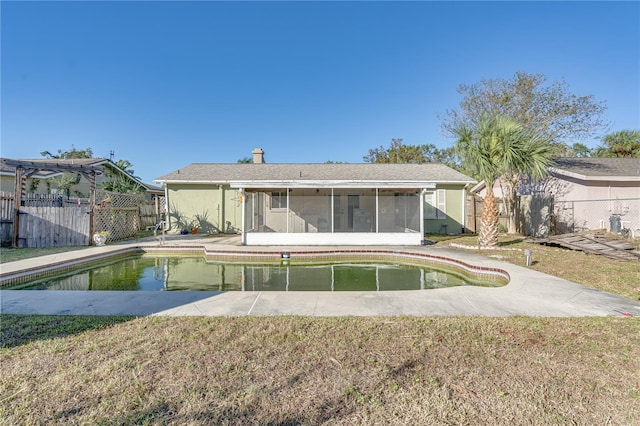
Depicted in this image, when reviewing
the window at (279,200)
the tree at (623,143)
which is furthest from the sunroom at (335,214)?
the tree at (623,143)

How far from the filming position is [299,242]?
10.3 meters

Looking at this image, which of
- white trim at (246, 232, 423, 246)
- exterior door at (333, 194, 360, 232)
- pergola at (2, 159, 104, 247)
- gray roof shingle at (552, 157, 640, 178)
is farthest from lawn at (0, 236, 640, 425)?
gray roof shingle at (552, 157, 640, 178)

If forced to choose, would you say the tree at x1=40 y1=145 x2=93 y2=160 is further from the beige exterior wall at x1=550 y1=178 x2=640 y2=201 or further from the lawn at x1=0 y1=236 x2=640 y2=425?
the beige exterior wall at x1=550 y1=178 x2=640 y2=201

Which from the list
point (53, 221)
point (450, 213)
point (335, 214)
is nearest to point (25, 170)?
point (53, 221)

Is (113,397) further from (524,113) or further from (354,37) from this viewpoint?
(524,113)

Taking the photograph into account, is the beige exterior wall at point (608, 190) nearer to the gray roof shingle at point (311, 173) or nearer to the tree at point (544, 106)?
the tree at point (544, 106)

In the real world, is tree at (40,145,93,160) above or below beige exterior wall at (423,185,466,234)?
above

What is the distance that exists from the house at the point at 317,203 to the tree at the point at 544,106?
439cm

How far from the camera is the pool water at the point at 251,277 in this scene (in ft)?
18.8

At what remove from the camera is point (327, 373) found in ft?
7.47

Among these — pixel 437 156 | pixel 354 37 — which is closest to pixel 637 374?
pixel 354 37

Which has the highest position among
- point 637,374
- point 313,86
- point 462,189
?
point 313,86

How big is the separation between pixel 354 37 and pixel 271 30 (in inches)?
160

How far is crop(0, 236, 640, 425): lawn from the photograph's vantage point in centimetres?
182
